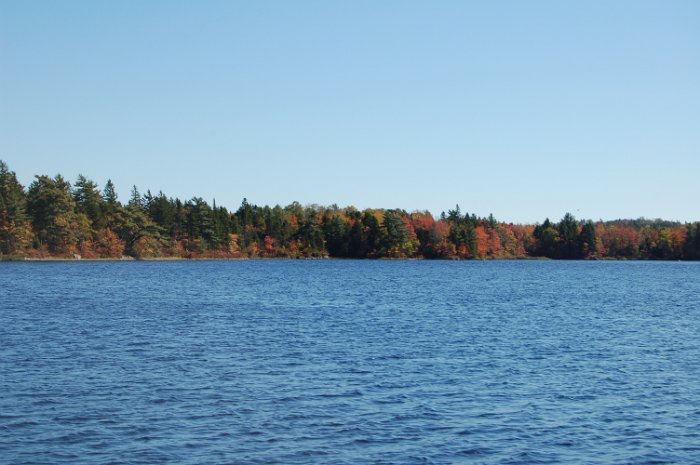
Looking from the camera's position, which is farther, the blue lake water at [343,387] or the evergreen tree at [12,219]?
the evergreen tree at [12,219]

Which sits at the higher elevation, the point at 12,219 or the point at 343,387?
the point at 12,219

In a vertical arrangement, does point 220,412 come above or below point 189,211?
below

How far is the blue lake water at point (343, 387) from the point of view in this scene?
67.8 feet

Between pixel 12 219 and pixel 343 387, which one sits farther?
pixel 12 219

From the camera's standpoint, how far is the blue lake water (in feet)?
67.8

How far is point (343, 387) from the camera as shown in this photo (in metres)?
28.5

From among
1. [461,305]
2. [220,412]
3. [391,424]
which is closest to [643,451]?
[391,424]

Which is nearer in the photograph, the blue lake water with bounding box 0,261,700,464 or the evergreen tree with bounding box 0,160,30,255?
the blue lake water with bounding box 0,261,700,464

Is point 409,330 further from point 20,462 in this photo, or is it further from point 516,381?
point 20,462

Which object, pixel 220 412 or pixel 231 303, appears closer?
pixel 220 412

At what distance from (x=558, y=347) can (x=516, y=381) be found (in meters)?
11.5

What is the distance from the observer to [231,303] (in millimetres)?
66625

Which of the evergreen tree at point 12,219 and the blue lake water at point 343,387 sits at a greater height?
the evergreen tree at point 12,219

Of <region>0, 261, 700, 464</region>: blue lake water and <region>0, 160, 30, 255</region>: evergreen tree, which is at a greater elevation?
<region>0, 160, 30, 255</region>: evergreen tree
